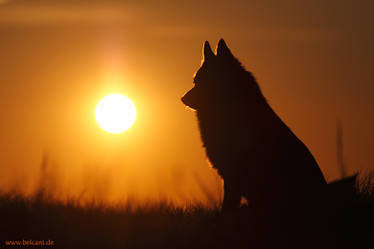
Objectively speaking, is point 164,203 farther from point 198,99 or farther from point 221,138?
point 198,99

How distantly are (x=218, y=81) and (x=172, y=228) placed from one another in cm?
232

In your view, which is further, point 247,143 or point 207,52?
point 207,52

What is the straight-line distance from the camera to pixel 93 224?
5.89m

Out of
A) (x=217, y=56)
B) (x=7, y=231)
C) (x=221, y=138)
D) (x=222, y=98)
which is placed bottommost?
(x=7, y=231)

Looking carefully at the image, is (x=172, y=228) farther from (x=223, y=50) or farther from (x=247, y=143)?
(x=223, y=50)

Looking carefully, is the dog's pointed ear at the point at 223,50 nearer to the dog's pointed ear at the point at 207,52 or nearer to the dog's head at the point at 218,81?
the dog's head at the point at 218,81

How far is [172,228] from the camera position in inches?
221

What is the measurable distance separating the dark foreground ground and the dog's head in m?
1.68

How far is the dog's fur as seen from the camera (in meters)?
6.06

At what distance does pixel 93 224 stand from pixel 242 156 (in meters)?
1.81

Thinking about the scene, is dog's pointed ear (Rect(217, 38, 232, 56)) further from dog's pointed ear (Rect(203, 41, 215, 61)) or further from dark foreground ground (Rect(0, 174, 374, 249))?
dark foreground ground (Rect(0, 174, 374, 249))

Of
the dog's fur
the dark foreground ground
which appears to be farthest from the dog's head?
the dark foreground ground

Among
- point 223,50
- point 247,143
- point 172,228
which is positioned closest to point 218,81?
point 223,50

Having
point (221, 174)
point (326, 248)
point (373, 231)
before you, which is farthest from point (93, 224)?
point (373, 231)
